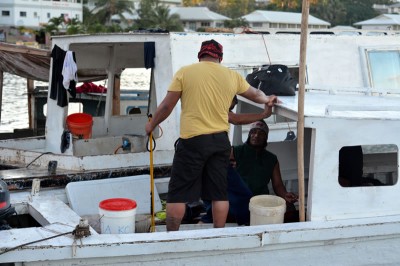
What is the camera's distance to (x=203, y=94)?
545 centimetres

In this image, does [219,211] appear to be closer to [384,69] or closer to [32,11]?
[384,69]

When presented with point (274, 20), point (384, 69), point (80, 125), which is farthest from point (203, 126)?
point (274, 20)

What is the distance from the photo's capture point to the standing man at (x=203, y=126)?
546 cm

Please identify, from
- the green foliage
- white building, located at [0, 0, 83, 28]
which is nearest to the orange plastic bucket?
the green foliage

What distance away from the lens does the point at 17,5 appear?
83.1 meters

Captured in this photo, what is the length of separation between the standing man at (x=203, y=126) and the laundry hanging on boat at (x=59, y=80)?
271 cm

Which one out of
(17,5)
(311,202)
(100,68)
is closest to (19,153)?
(100,68)

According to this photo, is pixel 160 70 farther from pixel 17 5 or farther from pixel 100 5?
pixel 17 5

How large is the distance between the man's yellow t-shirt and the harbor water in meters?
12.3

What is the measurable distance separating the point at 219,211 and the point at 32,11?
8303 centimetres

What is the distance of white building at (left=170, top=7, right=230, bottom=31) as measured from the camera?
91688 mm

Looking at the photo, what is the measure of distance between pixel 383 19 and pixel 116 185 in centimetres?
5374

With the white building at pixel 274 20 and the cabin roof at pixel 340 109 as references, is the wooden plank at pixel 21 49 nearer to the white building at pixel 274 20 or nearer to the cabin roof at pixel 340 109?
the cabin roof at pixel 340 109

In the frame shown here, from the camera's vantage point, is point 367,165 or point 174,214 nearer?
point 174,214
